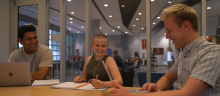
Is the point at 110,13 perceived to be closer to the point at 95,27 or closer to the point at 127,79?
the point at 95,27

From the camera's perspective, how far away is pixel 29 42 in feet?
7.54

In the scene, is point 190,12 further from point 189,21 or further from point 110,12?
point 110,12

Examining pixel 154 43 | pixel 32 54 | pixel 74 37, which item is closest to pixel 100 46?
pixel 32 54

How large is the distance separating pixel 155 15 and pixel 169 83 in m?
2.13

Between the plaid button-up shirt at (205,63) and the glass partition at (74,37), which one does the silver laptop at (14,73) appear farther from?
the glass partition at (74,37)

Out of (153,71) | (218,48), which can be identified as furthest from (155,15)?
(218,48)

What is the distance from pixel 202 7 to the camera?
112 inches

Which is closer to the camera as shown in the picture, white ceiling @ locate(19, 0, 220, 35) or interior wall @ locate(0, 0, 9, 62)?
white ceiling @ locate(19, 0, 220, 35)

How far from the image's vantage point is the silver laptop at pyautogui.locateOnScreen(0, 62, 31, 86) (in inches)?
60.6

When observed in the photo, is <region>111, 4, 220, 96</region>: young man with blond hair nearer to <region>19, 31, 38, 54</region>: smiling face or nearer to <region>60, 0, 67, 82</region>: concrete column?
<region>19, 31, 38, 54</region>: smiling face

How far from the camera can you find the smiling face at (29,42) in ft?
7.53

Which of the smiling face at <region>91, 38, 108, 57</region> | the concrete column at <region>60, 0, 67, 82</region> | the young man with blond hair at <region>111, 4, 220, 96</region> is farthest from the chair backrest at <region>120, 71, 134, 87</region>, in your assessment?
the concrete column at <region>60, 0, 67, 82</region>

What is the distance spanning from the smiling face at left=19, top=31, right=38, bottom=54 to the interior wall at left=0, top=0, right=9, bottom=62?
2010 mm

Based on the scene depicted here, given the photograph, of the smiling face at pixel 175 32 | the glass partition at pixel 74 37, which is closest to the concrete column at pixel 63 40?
the glass partition at pixel 74 37
